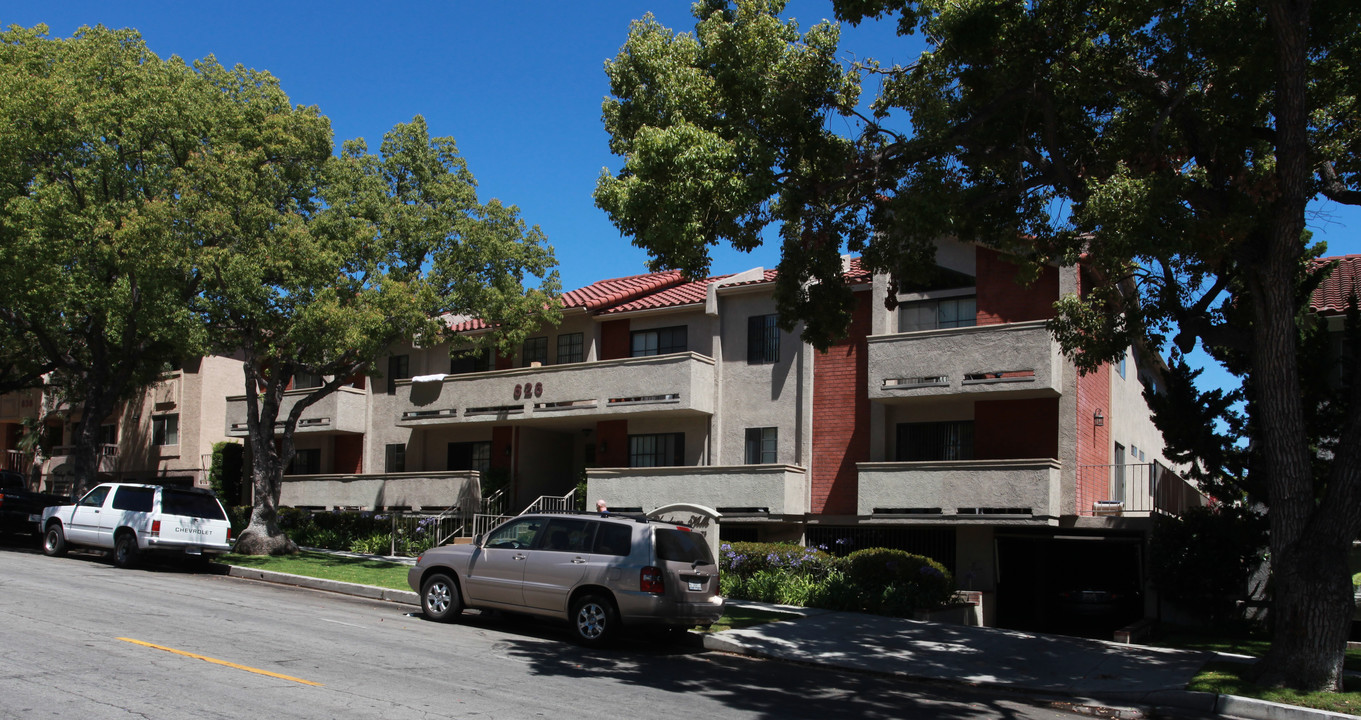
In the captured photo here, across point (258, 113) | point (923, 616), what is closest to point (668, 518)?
point (923, 616)

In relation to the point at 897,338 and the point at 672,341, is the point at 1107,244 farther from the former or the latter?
the point at 672,341

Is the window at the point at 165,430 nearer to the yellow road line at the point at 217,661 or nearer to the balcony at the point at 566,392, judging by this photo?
the balcony at the point at 566,392

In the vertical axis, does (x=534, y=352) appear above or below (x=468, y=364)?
above

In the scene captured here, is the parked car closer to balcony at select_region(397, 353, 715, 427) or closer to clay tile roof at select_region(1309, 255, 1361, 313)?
balcony at select_region(397, 353, 715, 427)

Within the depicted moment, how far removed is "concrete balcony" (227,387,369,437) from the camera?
3222 cm

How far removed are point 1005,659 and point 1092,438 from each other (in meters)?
9.86

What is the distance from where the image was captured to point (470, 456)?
31.0 metres

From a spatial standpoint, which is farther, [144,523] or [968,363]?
[968,363]

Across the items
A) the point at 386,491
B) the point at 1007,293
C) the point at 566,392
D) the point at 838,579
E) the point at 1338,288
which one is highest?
the point at 1338,288

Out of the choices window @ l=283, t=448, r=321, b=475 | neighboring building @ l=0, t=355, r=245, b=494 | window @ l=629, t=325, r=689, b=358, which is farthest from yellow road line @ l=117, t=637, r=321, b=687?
neighboring building @ l=0, t=355, r=245, b=494

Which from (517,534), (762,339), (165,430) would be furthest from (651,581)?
(165,430)

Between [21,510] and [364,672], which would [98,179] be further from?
[364,672]

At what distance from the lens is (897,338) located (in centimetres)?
2209

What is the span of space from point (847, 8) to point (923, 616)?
31.7 ft
